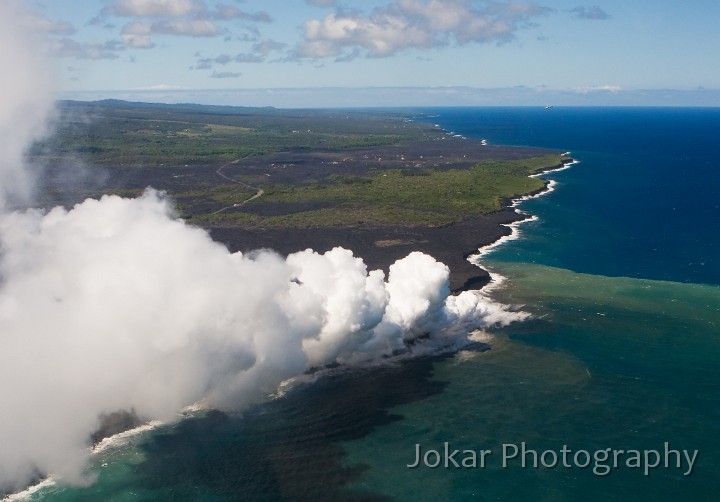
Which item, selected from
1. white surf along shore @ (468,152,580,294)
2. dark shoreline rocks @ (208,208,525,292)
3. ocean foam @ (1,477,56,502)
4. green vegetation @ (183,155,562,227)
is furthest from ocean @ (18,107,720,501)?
A: green vegetation @ (183,155,562,227)

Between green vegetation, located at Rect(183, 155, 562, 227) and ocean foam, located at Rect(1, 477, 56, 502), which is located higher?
green vegetation, located at Rect(183, 155, 562, 227)

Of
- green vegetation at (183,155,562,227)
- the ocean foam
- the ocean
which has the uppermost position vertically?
green vegetation at (183,155,562,227)

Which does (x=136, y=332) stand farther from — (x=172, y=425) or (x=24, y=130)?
(x=24, y=130)

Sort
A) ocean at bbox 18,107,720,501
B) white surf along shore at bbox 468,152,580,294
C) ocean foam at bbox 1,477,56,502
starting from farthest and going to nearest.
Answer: white surf along shore at bbox 468,152,580,294, ocean at bbox 18,107,720,501, ocean foam at bbox 1,477,56,502

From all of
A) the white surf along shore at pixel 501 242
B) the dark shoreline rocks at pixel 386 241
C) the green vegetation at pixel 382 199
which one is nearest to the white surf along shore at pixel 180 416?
the white surf along shore at pixel 501 242

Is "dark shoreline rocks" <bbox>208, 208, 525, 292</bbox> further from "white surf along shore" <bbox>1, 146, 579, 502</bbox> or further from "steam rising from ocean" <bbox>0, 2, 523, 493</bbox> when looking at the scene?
"steam rising from ocean" <bbox>0, 2, 523, 493</bbox>

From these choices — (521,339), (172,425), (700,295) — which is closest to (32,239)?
(172,425)

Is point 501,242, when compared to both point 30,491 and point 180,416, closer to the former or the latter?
point 180,416

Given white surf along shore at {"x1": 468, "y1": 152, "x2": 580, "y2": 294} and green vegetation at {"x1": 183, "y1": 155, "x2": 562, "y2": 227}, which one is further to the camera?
green vegetation at {"x1": 183, "y1": 155, "x2": 562, "y2": 227}

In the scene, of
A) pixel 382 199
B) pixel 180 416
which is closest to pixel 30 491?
pixel 180 416
